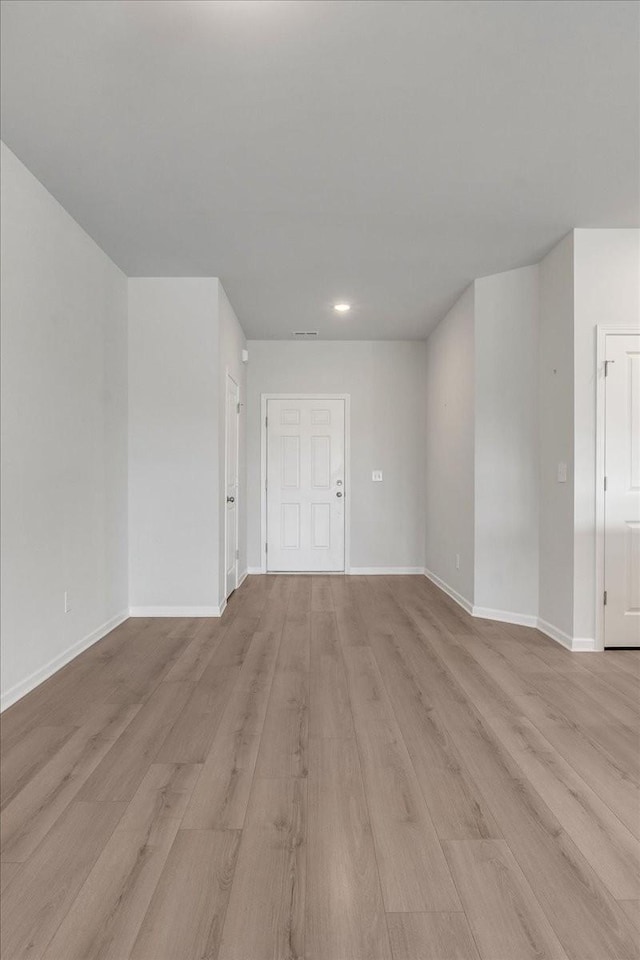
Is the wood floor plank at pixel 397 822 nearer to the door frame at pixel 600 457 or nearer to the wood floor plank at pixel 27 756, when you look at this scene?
the wood floor plank at pixel 27 756

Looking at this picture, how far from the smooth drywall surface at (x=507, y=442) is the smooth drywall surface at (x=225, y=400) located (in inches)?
81.8

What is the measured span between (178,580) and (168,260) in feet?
7.99

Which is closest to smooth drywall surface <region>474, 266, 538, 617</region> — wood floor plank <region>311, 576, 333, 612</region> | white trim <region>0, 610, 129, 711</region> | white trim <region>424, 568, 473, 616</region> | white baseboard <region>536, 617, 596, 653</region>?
white trim <region>424, 568, 473, 616</region>

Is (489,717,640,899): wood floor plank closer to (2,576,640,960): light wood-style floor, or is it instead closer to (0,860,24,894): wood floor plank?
(2,576,640,960): light wood-style floor

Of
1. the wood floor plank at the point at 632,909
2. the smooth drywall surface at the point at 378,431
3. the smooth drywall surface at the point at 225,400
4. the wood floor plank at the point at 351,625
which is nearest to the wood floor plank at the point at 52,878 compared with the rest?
the wood floor plank at the point at 632,909

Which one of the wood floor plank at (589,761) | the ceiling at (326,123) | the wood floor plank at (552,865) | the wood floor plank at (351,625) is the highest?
the ceiling at (326,123)

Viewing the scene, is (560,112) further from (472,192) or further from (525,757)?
(525,757)

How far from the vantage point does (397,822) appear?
1805 mm

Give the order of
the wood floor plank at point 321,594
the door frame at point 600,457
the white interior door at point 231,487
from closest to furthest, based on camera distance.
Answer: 1. the door frame at point 600,457
2. the wood floor plank at point 321,594
3. the white interior door at point 231,487

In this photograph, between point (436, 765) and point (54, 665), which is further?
point (54, 665)

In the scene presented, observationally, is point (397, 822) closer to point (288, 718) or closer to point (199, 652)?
point (288, 718)

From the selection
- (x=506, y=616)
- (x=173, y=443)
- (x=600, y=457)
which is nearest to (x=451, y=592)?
(x=506, y=616)

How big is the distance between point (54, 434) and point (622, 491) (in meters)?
3.51

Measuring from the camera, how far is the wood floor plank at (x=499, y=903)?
1.32 m
